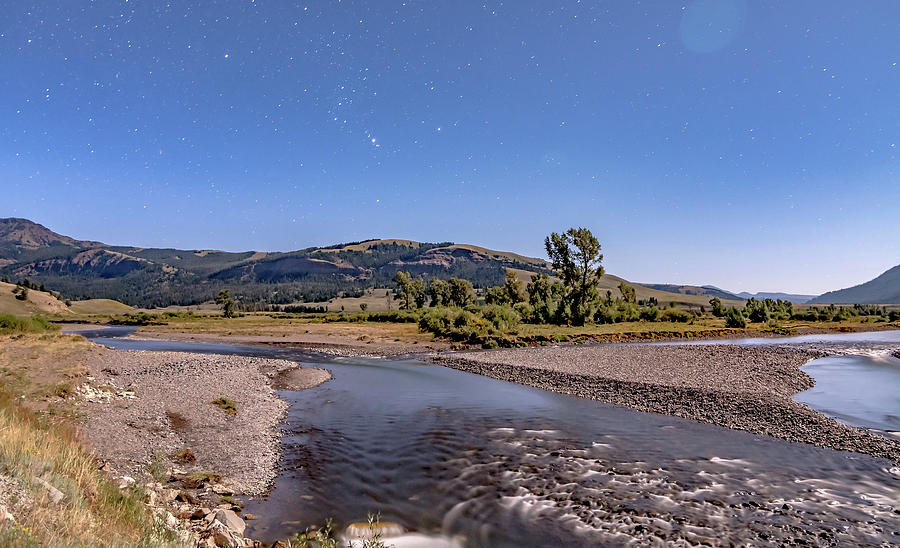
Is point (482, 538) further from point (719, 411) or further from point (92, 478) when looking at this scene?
point (719, 411)

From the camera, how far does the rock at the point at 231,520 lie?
9.50 meters

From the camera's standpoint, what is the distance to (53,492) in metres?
6.35

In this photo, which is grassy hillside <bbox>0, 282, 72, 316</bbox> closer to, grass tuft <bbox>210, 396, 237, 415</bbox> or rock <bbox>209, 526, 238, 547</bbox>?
grass tuft <bbox>210, 396, 237, 415</bbox>

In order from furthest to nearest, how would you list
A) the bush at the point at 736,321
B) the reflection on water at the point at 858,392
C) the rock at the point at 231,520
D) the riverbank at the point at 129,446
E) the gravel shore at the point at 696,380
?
the bush at the point at 736,321, the reflection on water at the point at 858,392, the gravel shore at the point at 696,380, the rock at the point at 231,520, the riverbank at the point at 129,446

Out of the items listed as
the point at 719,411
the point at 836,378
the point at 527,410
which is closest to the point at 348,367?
the point at 527,410

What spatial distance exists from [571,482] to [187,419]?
50.3ft

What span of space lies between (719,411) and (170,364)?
36537 millimetres

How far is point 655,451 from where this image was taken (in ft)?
50.8

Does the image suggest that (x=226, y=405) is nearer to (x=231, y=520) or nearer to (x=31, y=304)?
(x=231, y=520)

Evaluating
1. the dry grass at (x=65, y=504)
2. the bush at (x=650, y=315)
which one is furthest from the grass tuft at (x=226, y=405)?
the bush at (x=650, y=315)

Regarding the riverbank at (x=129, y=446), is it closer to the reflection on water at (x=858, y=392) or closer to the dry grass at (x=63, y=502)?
the dry grass at (x=63, y=502)

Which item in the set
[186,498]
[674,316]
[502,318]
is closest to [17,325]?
[186,498]

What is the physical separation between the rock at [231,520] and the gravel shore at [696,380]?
18.4 meters

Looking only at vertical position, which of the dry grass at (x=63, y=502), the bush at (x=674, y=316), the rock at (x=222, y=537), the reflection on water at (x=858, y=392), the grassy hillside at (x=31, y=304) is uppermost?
the bush at (x=674, y=316)
